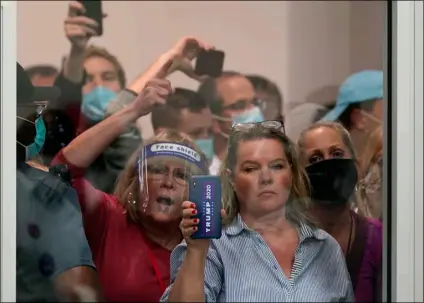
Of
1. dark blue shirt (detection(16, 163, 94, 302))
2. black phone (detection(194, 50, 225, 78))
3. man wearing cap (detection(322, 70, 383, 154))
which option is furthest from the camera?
black phone (detection(194, 50, 225, 78))

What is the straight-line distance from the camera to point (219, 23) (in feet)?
5.75

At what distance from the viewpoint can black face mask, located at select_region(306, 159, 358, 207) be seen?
1526 millimetres

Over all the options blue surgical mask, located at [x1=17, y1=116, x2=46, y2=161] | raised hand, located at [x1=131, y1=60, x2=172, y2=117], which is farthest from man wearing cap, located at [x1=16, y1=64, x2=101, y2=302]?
raised hand, located at [x1=131, y1=60, x2=172, y2=117]

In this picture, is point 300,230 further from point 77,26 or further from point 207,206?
point 77,26

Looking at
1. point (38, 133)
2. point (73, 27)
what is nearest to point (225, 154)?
point (38, 133)

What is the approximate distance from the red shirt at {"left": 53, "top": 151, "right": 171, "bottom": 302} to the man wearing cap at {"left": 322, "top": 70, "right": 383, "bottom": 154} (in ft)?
1.64

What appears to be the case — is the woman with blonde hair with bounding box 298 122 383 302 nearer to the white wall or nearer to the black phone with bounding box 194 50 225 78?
the white wall

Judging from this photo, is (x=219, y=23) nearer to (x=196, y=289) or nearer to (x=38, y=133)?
(x=38, y=133)

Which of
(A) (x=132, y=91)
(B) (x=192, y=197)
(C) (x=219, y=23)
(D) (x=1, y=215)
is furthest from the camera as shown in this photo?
(C) (x=219, y=23)

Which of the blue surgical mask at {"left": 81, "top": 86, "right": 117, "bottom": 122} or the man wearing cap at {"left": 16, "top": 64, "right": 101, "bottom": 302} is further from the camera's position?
the blue surgical mask at {"left": 81, "top": 86, "right": 117, "bottom": 122}

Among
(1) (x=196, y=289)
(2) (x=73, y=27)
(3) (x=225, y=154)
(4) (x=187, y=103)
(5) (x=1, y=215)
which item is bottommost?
(1) (x=196, y=289)

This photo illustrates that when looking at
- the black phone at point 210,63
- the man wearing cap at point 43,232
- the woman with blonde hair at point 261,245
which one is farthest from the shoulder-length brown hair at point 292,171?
the man wearing cap at point 43,232

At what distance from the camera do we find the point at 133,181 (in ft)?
5.07

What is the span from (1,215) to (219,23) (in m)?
0.76
